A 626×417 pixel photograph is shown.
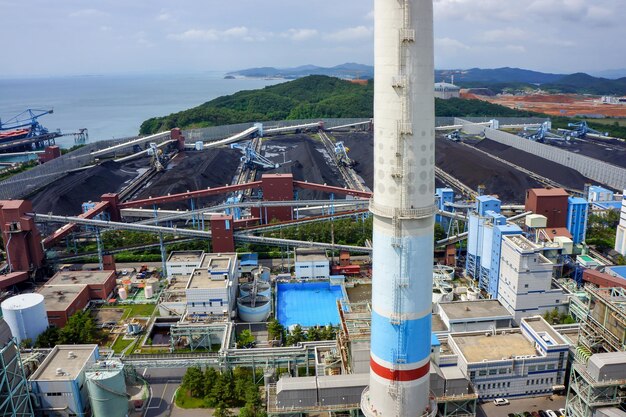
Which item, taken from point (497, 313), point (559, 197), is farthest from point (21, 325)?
point (559, 197)

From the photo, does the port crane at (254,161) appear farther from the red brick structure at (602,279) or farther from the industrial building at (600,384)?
the industrial building at (600,384)

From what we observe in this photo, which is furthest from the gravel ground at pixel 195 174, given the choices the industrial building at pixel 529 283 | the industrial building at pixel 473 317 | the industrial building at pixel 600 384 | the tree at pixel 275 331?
the industrial building at pixel 600 384

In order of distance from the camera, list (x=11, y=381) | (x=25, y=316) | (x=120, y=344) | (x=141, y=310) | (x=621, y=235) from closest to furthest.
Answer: (x=11, y=381) < (x=25, y=316) < (x=120, y=344) < (x=141, y=310) < (x=621, y=235)

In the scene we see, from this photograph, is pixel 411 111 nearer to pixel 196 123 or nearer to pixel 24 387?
pixel 24 387

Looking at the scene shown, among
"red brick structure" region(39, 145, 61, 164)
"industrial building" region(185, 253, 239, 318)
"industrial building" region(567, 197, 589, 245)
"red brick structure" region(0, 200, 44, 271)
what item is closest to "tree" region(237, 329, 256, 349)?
"industrial building" region(185, 253, 239, 318)

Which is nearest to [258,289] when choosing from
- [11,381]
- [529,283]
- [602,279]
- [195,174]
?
[11,381]

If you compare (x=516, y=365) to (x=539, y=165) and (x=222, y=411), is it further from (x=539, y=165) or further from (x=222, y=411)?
(x=539, y=165)
